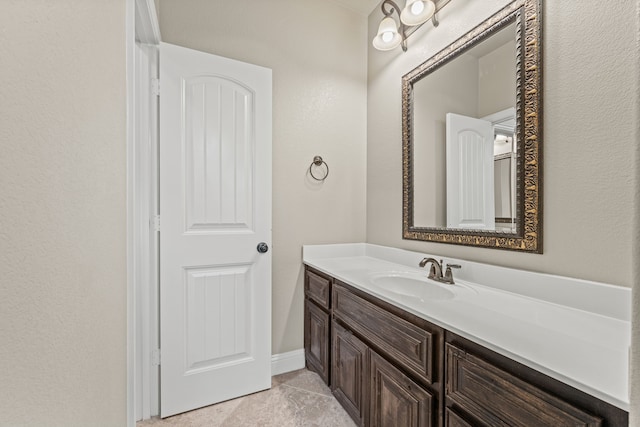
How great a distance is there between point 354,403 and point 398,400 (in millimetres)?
418

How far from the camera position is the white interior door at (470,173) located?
1348 millimetres

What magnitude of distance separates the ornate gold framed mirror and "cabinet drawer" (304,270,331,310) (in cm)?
64

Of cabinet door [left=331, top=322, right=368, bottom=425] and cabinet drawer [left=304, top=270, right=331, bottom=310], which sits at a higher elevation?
cabinet drawer [left=304, top=270, right=331, bottom=310]

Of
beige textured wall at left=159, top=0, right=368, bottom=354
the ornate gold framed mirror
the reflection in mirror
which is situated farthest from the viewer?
beige textured wall at left=159, top=0, right=368, bottom=354

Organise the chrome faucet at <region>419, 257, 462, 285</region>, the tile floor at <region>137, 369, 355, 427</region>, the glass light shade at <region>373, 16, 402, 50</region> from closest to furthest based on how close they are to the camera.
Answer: the chrome faucet at <region>419, 257, 462, 285</region>
the tile floor at <region>137, 369, 355, 427</region>
the glass light shade at <region>373, 16, 402, 50</region>

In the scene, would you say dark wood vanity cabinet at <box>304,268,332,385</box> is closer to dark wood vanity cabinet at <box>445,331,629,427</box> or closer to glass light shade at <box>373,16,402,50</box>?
dark wood vanity cabinet at <box>445,331,629,427</box>

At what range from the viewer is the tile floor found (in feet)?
4.89

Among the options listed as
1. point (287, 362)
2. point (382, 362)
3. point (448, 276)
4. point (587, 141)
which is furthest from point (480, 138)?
point (287, 362)

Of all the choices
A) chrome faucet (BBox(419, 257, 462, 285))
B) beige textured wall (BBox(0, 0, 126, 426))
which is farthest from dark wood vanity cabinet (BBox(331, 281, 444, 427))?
beige textured wall (BBox(0, 0, 126, 426))

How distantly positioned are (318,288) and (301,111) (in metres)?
1.29

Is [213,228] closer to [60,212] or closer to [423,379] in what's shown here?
[60,212]

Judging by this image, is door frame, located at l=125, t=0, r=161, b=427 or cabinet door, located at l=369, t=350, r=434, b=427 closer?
cabinet door, located at l=369, t=350, r=434, b=427

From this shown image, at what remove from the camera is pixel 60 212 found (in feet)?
1.75

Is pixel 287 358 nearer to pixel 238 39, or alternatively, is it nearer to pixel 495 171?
pixel 495 171
